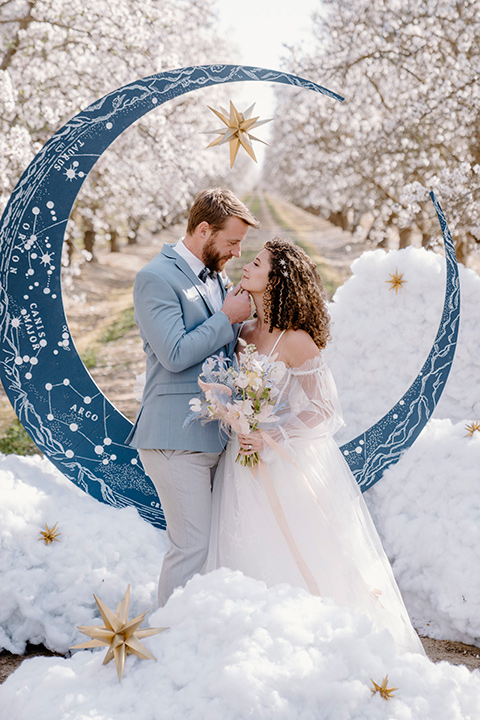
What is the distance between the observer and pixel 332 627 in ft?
7.93

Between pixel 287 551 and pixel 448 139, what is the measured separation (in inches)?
311

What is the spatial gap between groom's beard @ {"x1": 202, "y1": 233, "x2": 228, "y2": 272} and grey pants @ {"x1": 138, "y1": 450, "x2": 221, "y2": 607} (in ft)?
2.95

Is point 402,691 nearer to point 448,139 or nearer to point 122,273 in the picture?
point 448,139

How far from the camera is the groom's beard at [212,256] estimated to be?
3178 mm

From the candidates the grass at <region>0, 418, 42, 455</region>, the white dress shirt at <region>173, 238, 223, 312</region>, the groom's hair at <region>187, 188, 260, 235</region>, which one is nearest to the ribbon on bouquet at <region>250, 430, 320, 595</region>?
the white dress shirt at <region>173, 238, 223, 312</region>

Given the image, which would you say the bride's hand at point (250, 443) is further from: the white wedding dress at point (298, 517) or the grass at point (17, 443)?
the grass at point (17, 443)

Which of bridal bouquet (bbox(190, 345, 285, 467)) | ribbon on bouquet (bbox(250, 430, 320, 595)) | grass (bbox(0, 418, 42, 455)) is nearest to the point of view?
A: bridal bouquet (bbox(190, 345, 285, 467))

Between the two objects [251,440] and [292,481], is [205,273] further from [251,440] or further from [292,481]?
[292,481]

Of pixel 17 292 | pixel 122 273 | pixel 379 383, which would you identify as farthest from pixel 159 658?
pixel 122 273

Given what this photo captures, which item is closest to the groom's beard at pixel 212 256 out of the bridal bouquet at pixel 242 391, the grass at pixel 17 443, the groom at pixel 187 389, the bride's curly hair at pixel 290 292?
the groom at pixel 187 389

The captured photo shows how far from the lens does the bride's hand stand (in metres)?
3.07

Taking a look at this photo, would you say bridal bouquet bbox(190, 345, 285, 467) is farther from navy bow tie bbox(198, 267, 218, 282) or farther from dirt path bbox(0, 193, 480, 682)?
dirt path bbox(0, 193, 480, 682)

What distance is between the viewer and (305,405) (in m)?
3.22

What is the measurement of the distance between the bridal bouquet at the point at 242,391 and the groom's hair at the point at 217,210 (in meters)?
0.62
